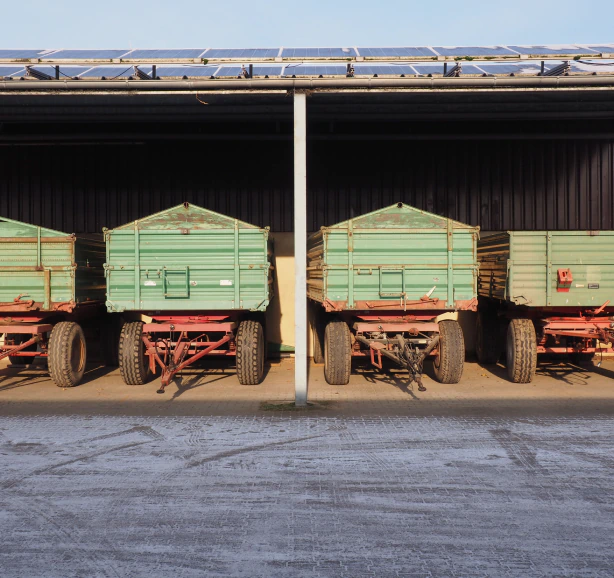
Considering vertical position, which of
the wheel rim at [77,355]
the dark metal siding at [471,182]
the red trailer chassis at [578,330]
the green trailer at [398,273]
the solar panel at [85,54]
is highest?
the solar panel at [85,54]

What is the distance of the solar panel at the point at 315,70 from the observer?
8703 mm

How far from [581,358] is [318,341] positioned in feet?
19.5

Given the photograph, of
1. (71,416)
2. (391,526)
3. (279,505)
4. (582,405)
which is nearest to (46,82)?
(71,416)

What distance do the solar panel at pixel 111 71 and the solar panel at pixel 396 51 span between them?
4.49 m

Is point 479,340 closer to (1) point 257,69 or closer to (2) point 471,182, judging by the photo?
(2) point 471,182

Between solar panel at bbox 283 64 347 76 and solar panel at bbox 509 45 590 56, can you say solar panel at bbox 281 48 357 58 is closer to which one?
solar panel at bbox 283 64 347 76

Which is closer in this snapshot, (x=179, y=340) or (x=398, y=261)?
(x=179, y=340)

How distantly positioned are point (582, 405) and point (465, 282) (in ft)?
8.61

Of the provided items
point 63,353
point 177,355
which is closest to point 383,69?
point 177,355

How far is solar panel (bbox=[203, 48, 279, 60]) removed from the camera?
1063 cm

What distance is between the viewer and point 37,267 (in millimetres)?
9336

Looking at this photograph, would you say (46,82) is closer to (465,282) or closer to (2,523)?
(2,523)

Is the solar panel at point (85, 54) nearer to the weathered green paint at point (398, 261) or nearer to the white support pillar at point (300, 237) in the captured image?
the white support pillar at point (300, 237)

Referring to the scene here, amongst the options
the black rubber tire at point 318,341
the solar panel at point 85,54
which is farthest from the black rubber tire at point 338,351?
the solar panel at point 85,54
